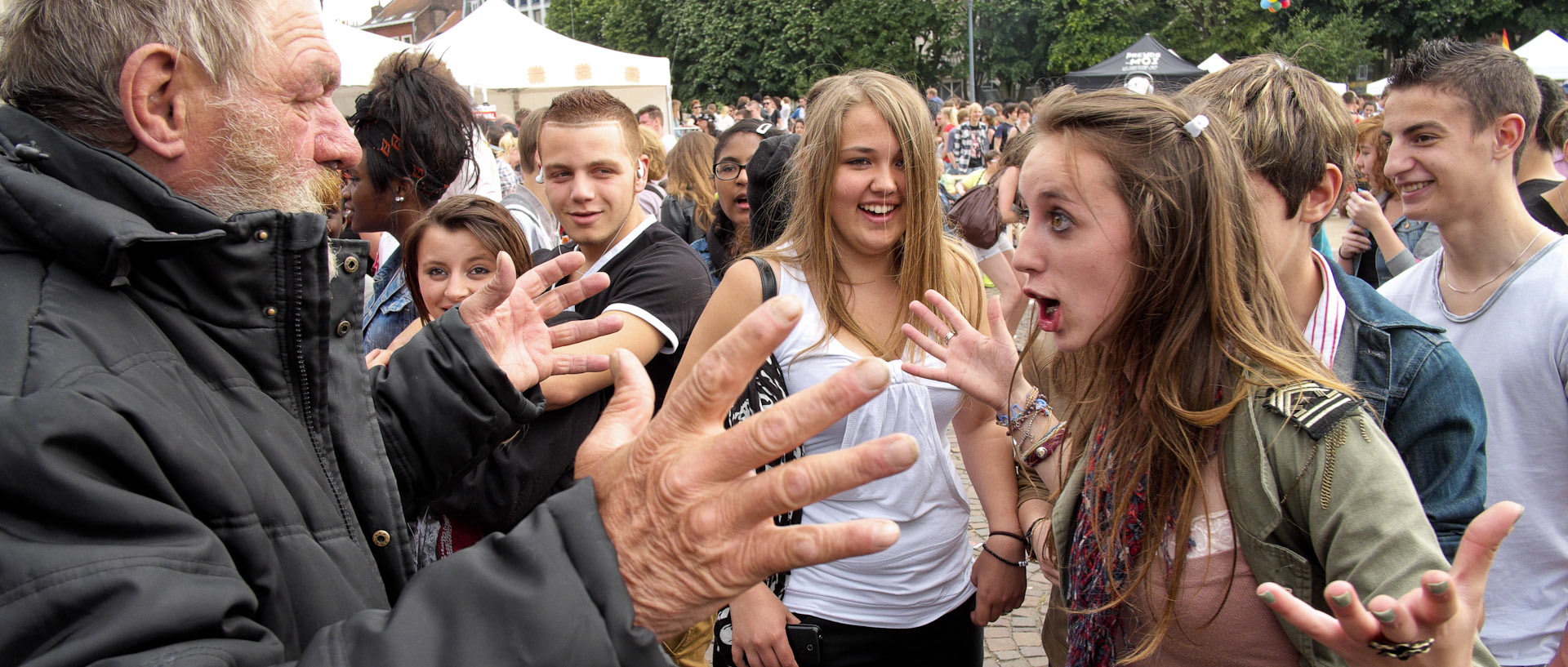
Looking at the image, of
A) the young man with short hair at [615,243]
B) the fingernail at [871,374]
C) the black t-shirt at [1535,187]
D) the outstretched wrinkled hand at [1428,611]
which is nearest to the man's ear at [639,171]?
the young man with short hair at [615,243]

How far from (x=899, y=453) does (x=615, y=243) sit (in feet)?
7.60

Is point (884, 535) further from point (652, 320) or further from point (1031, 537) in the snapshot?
point (652, 320)

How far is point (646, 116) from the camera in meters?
12.1

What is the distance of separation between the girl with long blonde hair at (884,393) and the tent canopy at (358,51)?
1016 centimetres

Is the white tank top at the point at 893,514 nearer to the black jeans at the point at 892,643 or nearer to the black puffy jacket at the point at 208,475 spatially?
the black jeans at the point at 892,643

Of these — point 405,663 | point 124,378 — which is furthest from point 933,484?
point 124,378

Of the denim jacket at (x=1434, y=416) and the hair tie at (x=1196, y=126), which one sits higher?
the hair tie at (x=1196, y=126)

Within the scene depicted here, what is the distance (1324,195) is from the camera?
2.25m

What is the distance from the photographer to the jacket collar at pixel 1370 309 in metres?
1.95

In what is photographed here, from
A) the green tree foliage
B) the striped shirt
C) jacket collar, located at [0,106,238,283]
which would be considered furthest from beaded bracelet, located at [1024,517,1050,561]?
the green tree foliage

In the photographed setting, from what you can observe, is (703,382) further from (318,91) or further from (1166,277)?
(318,91)

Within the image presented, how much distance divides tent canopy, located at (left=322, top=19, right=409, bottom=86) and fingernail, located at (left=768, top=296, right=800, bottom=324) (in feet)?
37.8

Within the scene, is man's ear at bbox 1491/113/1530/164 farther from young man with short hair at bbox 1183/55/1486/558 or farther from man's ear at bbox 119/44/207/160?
man's ear at bbox 119/44/207/160

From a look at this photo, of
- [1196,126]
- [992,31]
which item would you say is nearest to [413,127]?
[1196,126]
